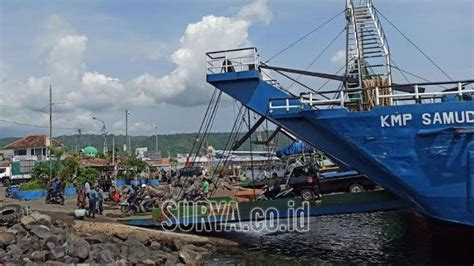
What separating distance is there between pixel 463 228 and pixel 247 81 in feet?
27.4

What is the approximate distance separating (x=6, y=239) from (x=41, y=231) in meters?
1.19

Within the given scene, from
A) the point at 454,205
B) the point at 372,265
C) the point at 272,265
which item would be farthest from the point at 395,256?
the point at 272,265

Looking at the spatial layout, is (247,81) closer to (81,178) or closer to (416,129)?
(416,129)

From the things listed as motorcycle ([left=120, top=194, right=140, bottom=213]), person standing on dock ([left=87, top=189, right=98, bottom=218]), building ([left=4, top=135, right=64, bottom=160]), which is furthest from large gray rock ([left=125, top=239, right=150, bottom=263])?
building ([left=4, top=135, right=64, bottom=160])

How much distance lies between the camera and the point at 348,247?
757 inches

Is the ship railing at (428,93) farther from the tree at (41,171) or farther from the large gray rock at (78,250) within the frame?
the tree at (41,171)

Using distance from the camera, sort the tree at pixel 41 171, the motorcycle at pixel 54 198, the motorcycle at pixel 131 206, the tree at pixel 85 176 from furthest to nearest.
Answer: the tree at pixel 41 171 → the tree at pixel 85 176 → the motorcycle at pixel 54 198 → the motorcycle at pixel 131 206

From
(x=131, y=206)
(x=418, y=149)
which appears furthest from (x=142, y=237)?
(x=418, y=149)

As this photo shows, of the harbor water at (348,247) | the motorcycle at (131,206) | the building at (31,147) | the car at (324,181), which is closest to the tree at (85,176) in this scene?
the motorcycle at (131,206)

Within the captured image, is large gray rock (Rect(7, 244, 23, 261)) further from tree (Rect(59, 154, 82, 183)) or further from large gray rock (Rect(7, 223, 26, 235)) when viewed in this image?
tree (Rect(59, 154, 82, 183))

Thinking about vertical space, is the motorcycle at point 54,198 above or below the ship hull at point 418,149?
below

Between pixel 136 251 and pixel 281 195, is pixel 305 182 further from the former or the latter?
pixel 136 251

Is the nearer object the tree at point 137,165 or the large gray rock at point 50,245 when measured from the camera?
the large gray rock at point 50,245

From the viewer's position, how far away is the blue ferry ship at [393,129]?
15.5 meters
